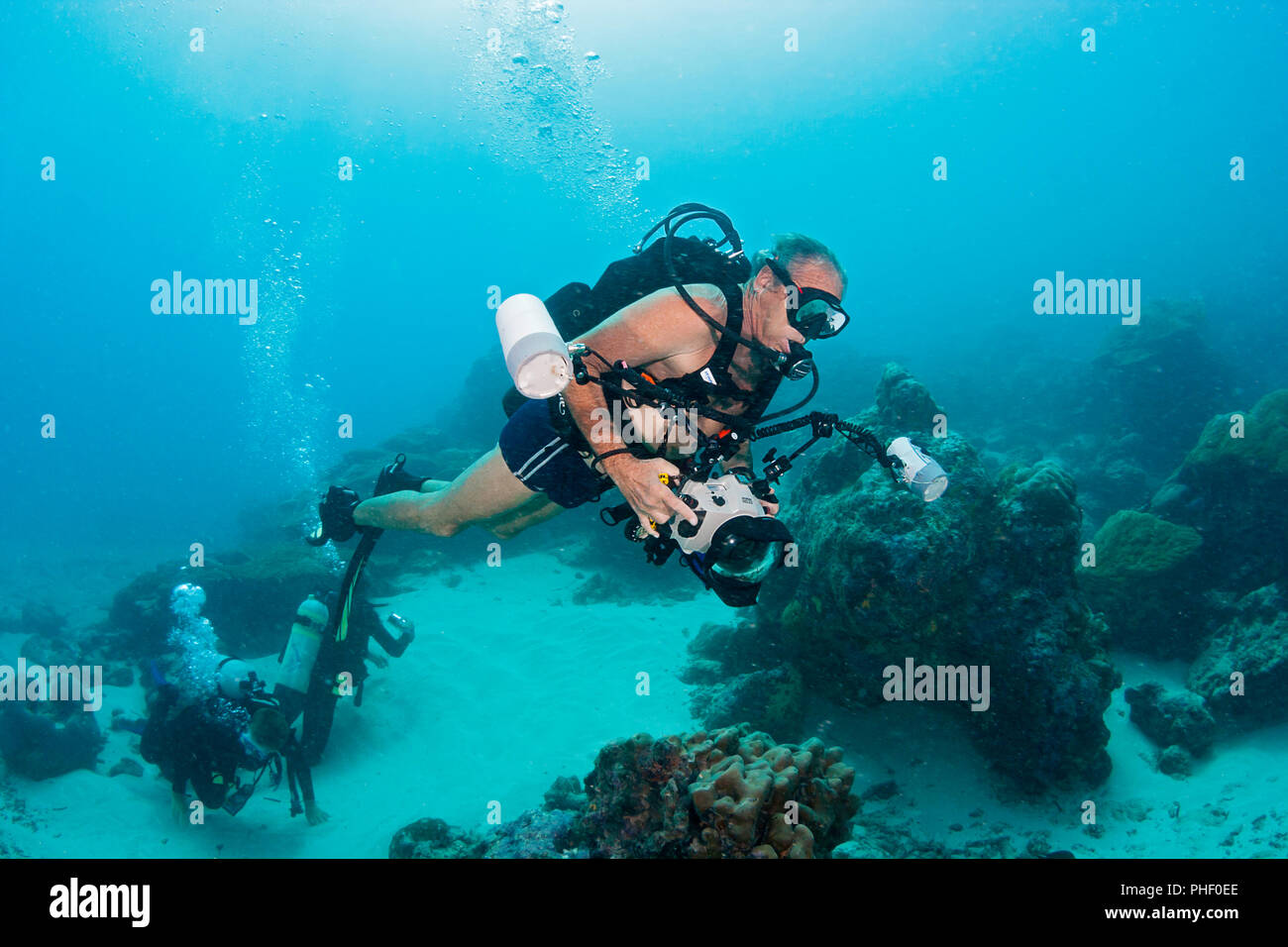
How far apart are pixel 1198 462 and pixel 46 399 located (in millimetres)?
170091

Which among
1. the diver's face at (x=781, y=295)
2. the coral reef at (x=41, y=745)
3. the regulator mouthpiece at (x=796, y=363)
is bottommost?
the coral reef at (x=41, y=745)

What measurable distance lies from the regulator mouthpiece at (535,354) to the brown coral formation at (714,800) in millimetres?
2573

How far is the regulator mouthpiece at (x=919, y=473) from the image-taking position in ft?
10.5

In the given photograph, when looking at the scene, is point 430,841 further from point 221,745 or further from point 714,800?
point 714,800

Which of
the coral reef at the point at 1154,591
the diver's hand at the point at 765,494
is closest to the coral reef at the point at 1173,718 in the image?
the coral reef at the point at 1154,591

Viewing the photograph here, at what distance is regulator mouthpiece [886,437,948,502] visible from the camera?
126 inches

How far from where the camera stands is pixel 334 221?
152m

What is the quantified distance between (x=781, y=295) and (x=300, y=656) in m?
8.20

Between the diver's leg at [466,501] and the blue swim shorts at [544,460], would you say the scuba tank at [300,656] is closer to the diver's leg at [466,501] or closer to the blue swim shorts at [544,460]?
the diver's leg at [466,501]

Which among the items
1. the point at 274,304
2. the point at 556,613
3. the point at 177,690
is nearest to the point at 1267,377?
the point at 556,613

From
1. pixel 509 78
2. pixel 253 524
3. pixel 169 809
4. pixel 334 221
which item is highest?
pixel 334 221

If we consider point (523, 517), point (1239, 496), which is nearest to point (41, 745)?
point (523, 517)

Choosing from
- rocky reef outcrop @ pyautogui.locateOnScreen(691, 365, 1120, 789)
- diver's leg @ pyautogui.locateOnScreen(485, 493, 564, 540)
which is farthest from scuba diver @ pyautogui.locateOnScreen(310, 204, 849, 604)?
rocky reef outcrop @ pyautogui.locateOnScreen(691, 365, 1120, 789)

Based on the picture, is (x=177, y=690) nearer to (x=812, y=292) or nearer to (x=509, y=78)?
(x=812, y=292)
